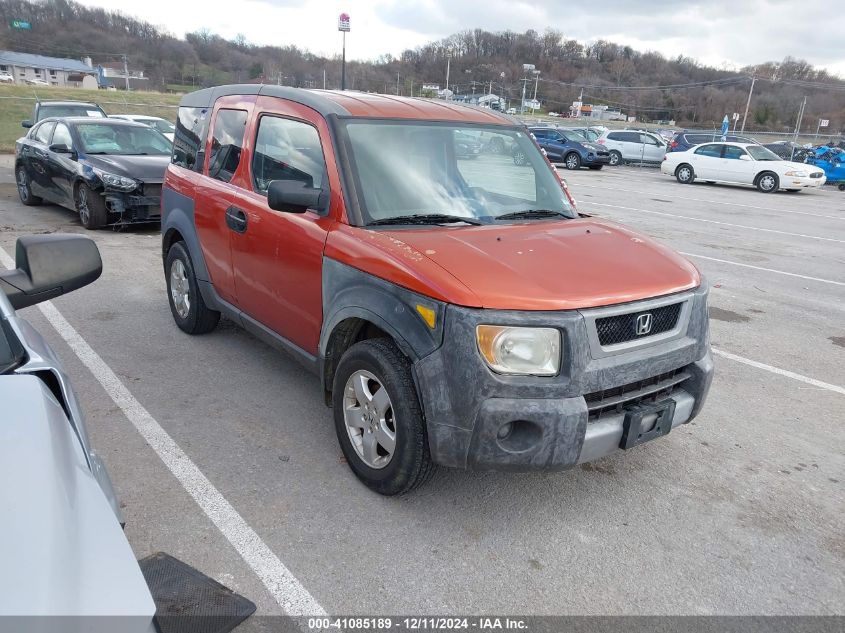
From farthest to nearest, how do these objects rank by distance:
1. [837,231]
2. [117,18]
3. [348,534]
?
1. [117,18]
2. [837,231]
3. [348,534]

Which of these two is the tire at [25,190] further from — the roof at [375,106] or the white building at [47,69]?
the white building at [47,69]

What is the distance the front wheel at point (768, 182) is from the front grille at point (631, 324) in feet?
67.0

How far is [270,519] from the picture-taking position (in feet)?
10.2

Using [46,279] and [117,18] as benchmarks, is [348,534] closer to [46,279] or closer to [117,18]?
[46,279]

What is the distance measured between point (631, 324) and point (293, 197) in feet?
5.99

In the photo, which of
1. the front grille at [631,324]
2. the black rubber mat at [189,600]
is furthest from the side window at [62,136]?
the front grille at [631,324]

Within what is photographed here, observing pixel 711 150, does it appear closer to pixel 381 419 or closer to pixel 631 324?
pixel 631 324

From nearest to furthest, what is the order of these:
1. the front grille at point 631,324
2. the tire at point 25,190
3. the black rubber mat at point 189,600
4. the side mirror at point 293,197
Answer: the black rubber mat at point 189,600 < the front grille at point 631,324 < the side mirror at point 293,197 < the tire at point 25,190

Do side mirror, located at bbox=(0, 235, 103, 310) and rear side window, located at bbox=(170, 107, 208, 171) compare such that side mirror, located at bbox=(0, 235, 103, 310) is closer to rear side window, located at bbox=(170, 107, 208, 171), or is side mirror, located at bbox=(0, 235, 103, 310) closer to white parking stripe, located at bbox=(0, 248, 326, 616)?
white parking stripe, located at bbox=(0, 248, 326, 616)

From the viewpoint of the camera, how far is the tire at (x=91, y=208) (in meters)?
9.45

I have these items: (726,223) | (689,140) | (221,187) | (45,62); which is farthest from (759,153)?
(45,62)

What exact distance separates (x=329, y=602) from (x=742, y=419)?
3165 mm

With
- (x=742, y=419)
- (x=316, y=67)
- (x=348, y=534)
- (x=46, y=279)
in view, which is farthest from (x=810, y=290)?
(x=316, y=67)

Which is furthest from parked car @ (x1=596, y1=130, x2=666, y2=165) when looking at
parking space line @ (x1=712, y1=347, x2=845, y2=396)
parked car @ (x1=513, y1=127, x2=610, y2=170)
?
parking space line @ (x1=712, y1=347, x2=845, y2=396)
